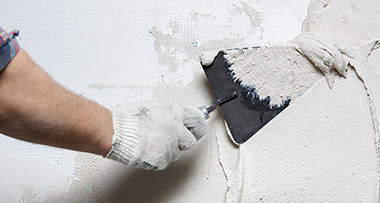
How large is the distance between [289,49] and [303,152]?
0.35 m

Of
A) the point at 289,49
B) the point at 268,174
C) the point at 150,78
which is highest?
the point at 289,49

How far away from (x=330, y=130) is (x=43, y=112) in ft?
2.97

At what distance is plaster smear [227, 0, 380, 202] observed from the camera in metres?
1.22

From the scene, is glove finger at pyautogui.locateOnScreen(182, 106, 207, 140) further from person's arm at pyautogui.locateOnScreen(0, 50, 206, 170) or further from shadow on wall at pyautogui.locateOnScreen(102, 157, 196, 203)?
shadow on wall at pyautogui.locateOnScreen(102, 157, 196, 203)

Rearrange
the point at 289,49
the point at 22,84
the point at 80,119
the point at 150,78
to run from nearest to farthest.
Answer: the point at 22,84
the point at 80,119
the point at 289,49
the point at 150,78

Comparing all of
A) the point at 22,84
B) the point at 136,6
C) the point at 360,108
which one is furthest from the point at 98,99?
the point at 360,108

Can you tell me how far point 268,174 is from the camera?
1277 millimetres

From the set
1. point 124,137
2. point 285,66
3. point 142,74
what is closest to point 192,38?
point 142,74

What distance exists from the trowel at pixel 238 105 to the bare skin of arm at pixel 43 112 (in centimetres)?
44

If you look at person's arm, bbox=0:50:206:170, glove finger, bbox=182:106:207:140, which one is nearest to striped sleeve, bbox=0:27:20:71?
person's arm, bbox=0:50:206:170

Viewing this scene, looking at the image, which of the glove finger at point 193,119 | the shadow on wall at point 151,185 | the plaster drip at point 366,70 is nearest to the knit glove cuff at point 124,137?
the glove finger at point 193,119

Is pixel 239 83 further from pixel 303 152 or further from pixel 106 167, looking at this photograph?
pixel 106 167

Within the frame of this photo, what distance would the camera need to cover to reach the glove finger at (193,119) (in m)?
1.17

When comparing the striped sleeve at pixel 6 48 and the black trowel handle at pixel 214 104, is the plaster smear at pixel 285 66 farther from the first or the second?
the striped sleeve at pixel 6 48
